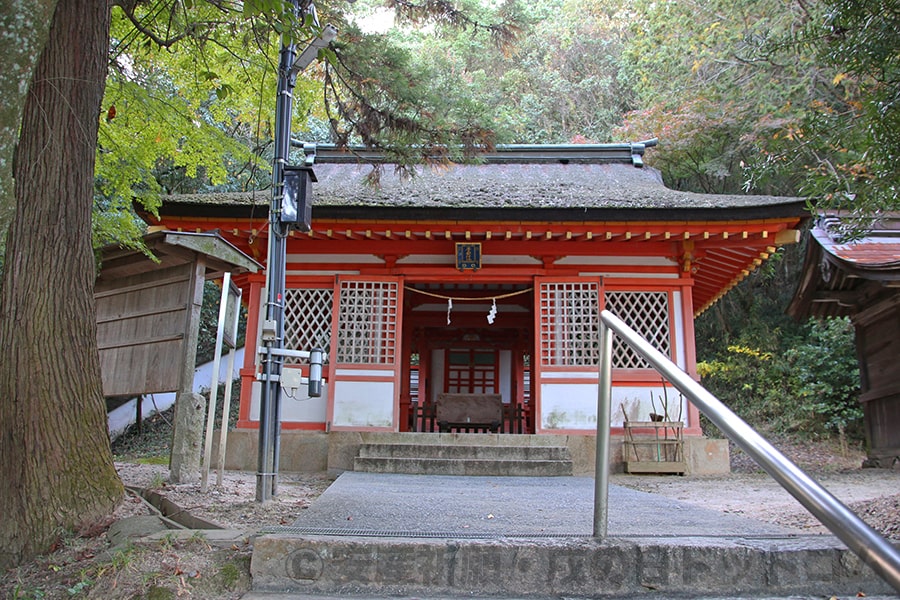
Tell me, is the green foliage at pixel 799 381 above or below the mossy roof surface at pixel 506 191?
below

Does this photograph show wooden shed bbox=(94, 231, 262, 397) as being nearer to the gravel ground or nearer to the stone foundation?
the gravel ground

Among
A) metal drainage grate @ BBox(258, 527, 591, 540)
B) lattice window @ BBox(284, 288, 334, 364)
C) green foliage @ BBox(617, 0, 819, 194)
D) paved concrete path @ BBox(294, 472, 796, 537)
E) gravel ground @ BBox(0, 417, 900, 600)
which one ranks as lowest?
gravel ground @ BBox(0, 417, 900, 600)

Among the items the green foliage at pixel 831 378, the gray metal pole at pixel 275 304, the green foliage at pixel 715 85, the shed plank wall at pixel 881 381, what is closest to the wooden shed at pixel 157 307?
the gray metal pole at pixel 275 304

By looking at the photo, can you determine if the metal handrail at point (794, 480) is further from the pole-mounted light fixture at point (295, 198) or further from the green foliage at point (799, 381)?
the green foliage at point (799, 381)

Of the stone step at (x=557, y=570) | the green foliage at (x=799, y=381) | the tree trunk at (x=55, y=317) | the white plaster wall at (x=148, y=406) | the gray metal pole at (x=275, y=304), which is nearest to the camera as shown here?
the stone step at (x=557, y=570)

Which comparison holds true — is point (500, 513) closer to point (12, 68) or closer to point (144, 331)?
point (12, 68)

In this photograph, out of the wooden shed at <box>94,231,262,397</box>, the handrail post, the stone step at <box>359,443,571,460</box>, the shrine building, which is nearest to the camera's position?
the handrail post

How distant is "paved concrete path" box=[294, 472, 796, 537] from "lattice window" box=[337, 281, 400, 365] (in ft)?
9.96

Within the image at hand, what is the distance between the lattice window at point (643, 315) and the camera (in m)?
7.96

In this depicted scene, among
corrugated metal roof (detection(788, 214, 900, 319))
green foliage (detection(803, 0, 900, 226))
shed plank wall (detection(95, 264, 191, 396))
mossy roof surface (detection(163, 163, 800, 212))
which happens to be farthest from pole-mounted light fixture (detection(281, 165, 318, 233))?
corrugated metal roof (detection(788, 214, 900, 319))

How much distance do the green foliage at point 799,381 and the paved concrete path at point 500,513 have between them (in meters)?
10.7

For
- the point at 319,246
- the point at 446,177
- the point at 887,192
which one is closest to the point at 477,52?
the point at 446,177

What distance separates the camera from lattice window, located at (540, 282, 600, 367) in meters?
7.99

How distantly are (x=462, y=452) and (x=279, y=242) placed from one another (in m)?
3.67
